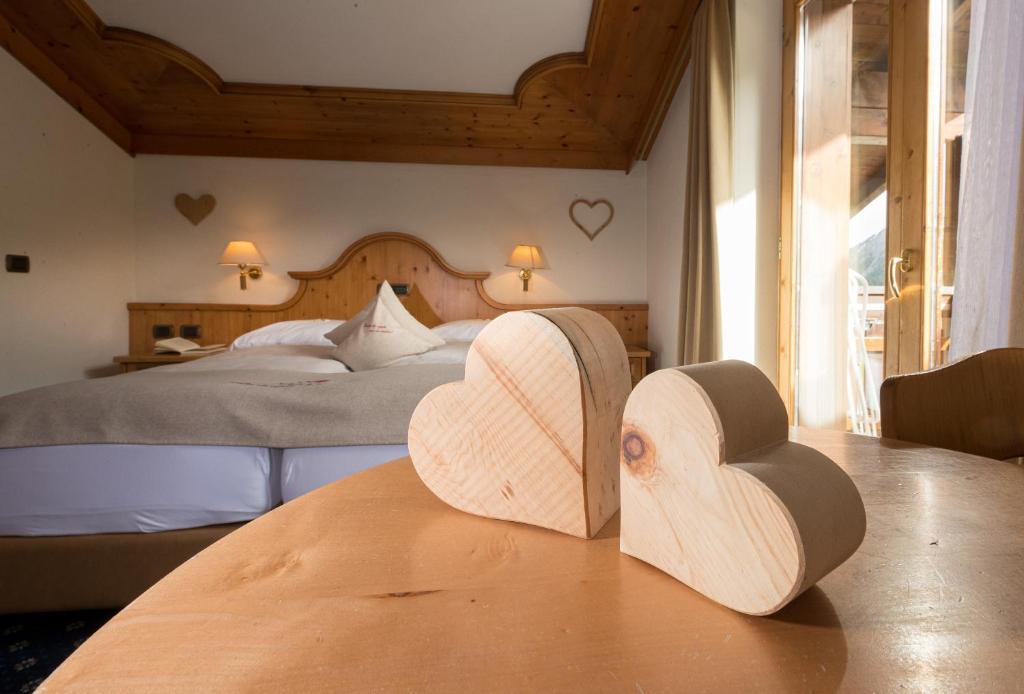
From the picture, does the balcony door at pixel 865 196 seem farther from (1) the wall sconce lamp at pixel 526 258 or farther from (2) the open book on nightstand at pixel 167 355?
(2) the open book on nightstand at pixel 167 355

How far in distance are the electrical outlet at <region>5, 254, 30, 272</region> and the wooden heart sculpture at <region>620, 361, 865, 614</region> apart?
376 cm

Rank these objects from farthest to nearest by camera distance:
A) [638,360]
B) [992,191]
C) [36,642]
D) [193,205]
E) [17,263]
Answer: [193,205] < [638,360] < [17,263] < [36,642] < [992,191]

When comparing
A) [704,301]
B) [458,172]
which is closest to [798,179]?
[704,301]

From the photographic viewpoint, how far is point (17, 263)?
3027 mm

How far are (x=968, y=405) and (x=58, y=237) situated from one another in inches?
166

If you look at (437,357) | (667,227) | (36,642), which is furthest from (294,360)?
(667,227)

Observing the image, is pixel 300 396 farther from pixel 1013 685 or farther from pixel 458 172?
pixel 458 172

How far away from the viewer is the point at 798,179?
2531 millimetres

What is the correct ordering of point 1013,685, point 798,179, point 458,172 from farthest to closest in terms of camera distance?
point 458,172
point 798,179
point 1013,685

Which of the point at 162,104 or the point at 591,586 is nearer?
the point at 591,586

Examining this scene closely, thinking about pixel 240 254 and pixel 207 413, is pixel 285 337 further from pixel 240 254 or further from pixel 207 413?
pixel 207 413

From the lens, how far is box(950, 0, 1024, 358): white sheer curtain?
1210 mm

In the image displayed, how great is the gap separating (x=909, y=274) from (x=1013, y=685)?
1.94 m

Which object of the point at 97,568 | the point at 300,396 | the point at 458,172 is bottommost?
the point at 97,568
